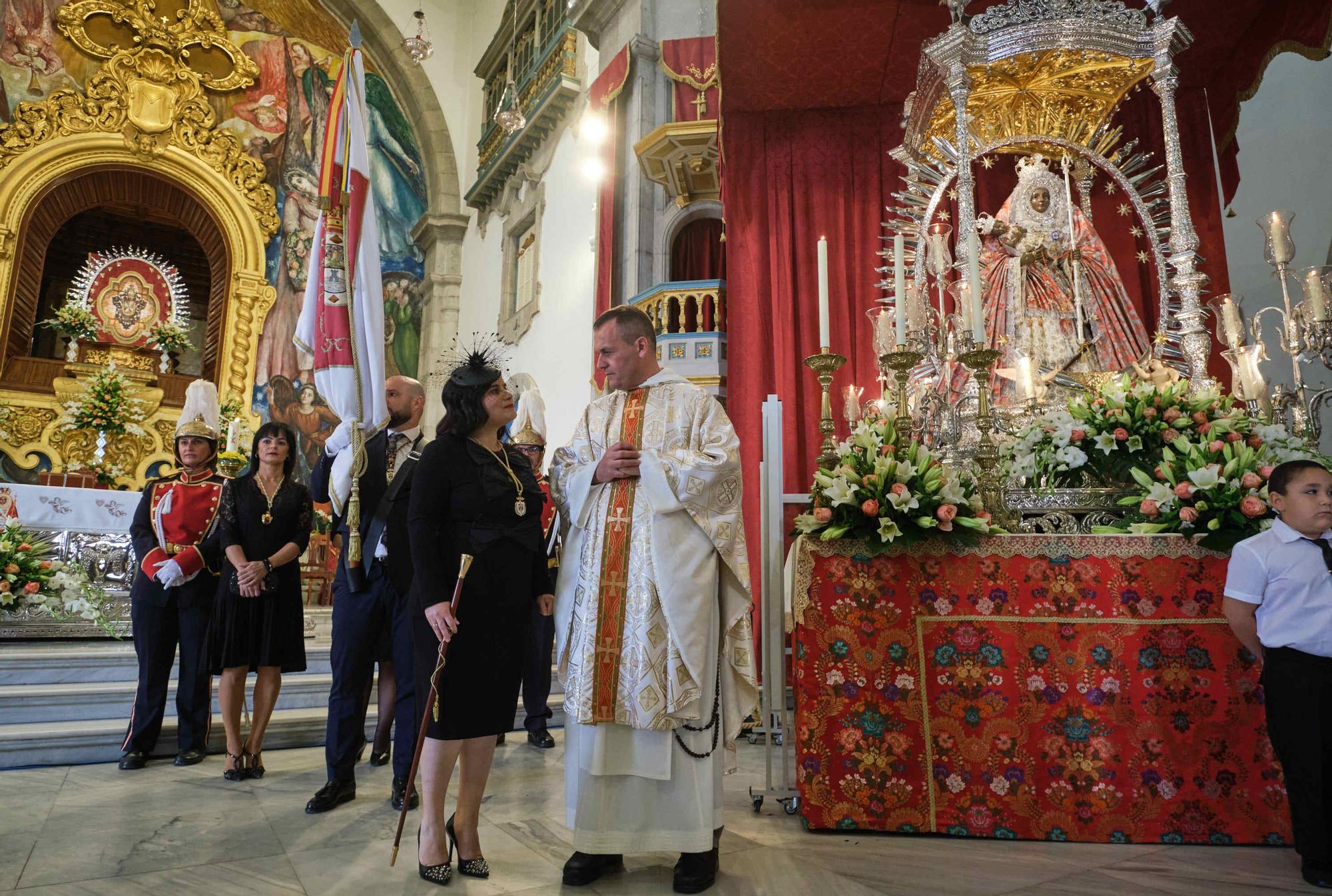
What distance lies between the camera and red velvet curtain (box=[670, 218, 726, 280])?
9.12 metres

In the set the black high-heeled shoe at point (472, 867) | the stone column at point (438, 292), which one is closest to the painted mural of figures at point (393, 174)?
the stone column at point (438, 292)

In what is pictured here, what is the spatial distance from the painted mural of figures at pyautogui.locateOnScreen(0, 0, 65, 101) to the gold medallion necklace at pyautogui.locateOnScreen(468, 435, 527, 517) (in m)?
12.5

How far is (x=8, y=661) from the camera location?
428 centimetres

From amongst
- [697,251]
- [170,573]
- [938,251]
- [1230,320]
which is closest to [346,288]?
[170,573]

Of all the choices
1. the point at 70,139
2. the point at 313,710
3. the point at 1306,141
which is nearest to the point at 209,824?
the point at 313,710

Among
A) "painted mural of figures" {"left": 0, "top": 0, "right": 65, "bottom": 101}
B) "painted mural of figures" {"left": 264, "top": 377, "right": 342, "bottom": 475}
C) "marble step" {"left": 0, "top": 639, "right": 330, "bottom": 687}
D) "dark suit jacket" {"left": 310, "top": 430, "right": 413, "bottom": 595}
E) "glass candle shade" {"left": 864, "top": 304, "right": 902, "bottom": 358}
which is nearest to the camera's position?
"dark suit jacket" {"left": 310, "top": 430, "right": 413, "bottom": 595}

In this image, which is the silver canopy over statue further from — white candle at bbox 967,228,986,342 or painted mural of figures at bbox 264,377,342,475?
painted mural of figures at bbox 264,377,342,475

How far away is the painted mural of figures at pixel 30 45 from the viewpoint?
35.4 feet

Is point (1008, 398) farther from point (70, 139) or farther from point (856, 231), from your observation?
point (70, 139)

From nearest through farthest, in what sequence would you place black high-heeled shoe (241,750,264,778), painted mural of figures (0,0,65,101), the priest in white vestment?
the priest in white vestment < black high-heeled shoe (241,750,264,778) < painted mural of figures (0,0,65,101)

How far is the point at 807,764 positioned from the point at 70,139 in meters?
12.9

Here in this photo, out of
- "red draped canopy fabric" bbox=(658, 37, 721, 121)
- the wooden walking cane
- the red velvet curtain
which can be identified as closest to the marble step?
the wooden walking cane

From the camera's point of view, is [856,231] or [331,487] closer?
[331,487]

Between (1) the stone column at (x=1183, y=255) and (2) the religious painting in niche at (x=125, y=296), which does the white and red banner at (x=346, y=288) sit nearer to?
(1) the stone column at (x=1183, y=255)
